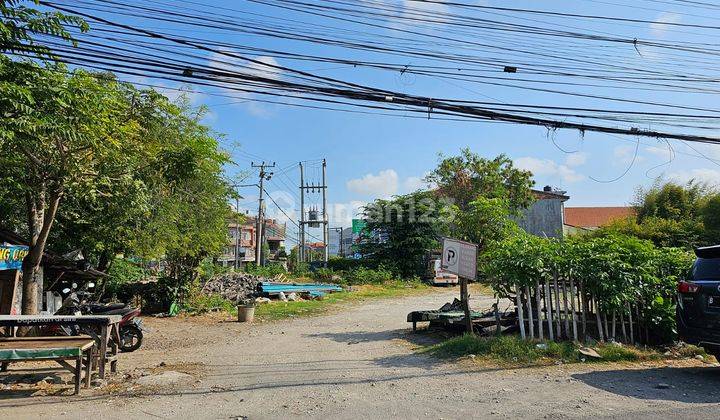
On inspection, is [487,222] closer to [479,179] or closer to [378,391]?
[378,391]

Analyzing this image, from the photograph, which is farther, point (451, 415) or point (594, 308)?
point (594, 308)

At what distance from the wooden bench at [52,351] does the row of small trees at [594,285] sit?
7174 mm

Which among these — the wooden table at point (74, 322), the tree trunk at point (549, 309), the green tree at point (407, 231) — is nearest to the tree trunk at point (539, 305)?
the tree trunk at point (549, 309)

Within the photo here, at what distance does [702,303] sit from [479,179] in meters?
32.6

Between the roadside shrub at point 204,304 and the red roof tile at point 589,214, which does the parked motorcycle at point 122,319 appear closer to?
the roadside shrub at point 204,304

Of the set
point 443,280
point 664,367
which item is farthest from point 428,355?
point 443,280

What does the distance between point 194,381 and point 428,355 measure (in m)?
4.36

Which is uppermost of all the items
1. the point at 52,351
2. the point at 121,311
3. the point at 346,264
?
the point at 346,264

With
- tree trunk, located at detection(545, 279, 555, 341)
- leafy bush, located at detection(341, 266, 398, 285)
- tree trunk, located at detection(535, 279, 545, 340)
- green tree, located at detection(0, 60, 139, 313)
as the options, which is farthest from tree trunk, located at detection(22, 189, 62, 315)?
leafy bush, located at detection(341, 266, 398, 285)

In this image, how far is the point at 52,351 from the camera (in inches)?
294

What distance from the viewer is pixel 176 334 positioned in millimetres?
15227

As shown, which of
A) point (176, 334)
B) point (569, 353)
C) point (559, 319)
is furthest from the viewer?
point (176, 334)

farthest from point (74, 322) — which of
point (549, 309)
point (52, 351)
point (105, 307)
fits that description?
point (549, 309)

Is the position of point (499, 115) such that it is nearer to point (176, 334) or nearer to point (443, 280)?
point (176, 334)
